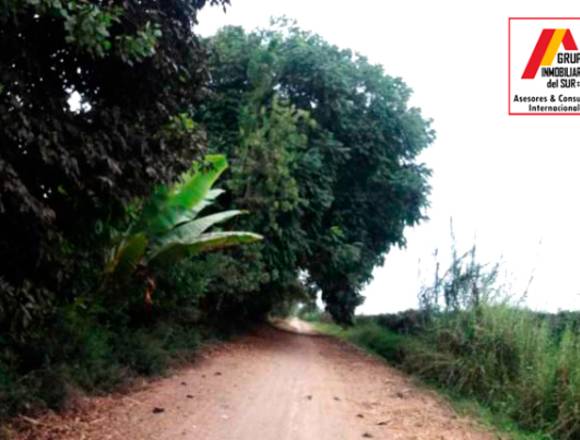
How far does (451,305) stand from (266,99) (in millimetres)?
7752

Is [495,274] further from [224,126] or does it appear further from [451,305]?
[224,126]

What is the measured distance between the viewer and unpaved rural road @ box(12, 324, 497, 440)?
6344 millimetres

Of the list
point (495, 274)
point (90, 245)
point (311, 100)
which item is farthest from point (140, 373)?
point (311, 100)

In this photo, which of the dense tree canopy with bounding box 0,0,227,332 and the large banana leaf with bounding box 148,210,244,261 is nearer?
the dense tree canopy with bounding box 0,0,227,332

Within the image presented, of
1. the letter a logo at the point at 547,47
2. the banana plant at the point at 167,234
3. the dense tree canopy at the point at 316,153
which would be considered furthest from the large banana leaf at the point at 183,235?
the letter a logo at the point at 547,47

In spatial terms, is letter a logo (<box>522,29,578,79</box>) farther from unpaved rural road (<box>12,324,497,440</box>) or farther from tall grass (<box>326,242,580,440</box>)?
unpaved rural road (<box>12,324,497,440</box>)

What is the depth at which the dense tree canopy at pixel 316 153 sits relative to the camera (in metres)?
14.1

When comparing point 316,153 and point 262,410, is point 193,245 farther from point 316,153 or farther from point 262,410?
point 316,153

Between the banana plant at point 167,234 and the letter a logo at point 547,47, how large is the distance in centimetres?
460

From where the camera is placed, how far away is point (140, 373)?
945 cm

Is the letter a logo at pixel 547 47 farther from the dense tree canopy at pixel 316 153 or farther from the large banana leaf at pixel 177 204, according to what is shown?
the dense tree canopy at pixel 316 153

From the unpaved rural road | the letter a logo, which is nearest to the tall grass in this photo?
the unpaved rural road

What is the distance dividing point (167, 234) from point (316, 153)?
7.06 meters

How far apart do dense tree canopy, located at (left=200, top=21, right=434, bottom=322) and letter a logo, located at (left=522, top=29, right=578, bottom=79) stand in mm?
6450
